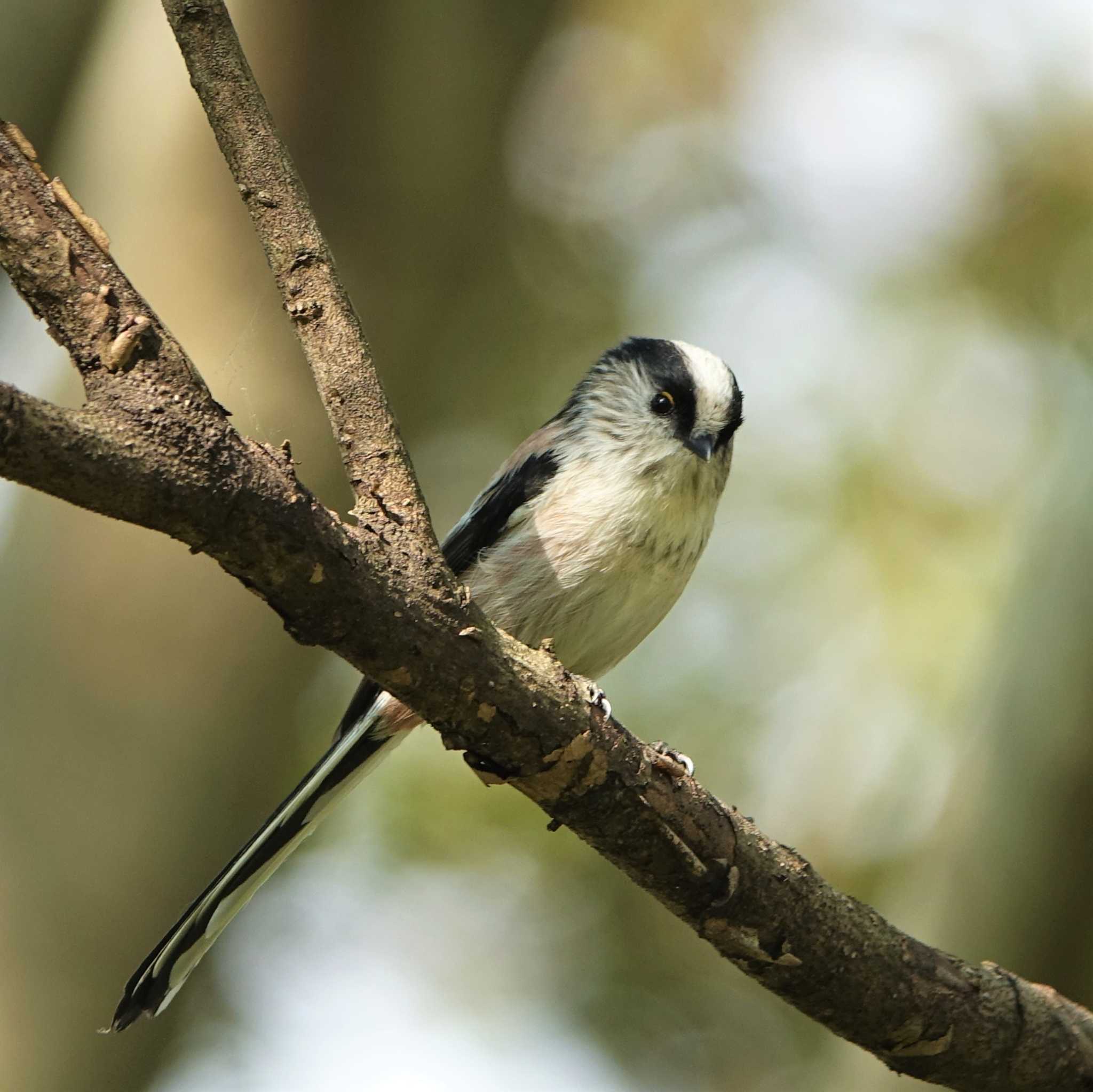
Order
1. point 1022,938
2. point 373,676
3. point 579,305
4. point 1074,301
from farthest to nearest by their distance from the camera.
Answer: point 579,305
point 1074,301
point 1022,938
point 373,676

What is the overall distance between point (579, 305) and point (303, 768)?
3.41 metres

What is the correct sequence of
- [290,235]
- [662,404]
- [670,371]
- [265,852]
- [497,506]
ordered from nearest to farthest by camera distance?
1. [290,235]
2. [265,852]
3. [497,506]
4. [662,404]
5. [670,371]

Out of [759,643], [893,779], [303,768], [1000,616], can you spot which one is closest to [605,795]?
[1000,616]

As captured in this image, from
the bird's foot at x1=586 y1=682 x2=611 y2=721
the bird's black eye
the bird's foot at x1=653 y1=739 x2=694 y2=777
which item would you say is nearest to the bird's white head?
the bird's black eye

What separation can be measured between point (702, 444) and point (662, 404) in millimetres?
367

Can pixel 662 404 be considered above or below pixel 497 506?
above

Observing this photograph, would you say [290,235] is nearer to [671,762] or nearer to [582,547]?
[671,762]

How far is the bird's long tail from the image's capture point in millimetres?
3391

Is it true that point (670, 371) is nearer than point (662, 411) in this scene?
No

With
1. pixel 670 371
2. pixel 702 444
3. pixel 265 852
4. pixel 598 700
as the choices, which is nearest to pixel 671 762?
pixel 598 700

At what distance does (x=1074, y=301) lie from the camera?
7496 mm

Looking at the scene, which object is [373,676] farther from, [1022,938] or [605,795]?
[1022,938]

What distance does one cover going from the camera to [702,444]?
4.44 meters

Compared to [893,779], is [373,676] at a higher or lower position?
lower
